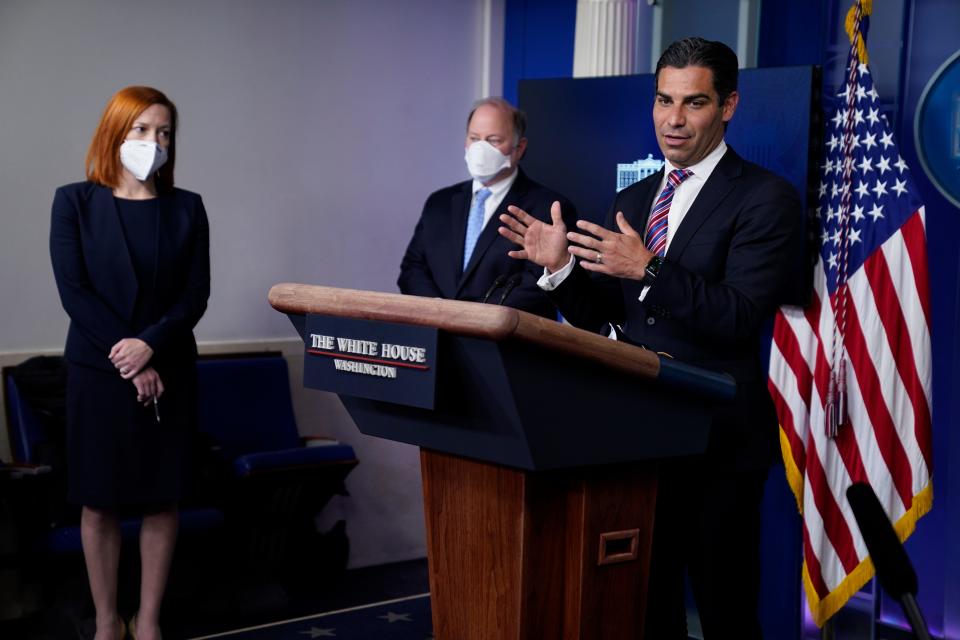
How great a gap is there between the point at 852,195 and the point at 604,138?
975 millimetres

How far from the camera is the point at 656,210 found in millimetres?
2203

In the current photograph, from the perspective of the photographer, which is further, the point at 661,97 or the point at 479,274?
the point at 479,274

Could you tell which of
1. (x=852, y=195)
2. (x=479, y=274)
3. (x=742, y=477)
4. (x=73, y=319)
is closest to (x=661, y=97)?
(x=742, y=477)

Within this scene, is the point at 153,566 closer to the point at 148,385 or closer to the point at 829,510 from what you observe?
the point at 148,385

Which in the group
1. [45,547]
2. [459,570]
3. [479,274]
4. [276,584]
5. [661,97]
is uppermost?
[661,97]

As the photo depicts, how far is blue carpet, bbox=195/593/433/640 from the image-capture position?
3.75 meters

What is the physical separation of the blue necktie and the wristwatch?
6.30 ft

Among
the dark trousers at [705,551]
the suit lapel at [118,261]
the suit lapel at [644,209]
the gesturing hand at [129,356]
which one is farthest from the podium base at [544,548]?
the suit lapel at [118,261]

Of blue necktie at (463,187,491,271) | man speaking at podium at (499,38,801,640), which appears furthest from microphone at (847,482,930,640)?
blue necktie at (463,187,491,271)

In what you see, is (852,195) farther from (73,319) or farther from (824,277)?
(73,319)

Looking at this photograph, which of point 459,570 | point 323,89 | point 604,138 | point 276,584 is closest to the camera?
point 459,570

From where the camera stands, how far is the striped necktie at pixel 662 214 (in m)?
2.15

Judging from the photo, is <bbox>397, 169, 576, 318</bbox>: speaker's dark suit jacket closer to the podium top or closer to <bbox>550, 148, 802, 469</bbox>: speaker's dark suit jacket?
<bbox>550, 148, 802, 469</bbox>: speaker's dark suit jacket

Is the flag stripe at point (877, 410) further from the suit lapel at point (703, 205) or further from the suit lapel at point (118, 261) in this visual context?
the suit lapel at point (118, 261)
